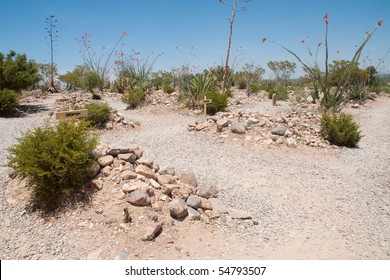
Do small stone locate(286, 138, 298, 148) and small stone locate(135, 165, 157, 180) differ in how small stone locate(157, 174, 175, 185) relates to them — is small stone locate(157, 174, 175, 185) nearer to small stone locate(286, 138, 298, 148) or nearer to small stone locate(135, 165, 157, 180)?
small stone locate(135, 165, 157, 180)

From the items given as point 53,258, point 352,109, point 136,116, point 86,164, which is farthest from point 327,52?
point 53,258

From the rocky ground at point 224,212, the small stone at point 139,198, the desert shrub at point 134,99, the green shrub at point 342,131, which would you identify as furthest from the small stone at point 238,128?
the desert shrub at point 134,99

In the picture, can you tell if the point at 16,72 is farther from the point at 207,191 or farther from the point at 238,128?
the point at 207,191

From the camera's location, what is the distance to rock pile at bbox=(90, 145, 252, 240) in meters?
3.80

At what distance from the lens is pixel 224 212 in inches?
158

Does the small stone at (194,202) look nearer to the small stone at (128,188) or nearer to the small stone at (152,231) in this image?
the small stone at (152,231)

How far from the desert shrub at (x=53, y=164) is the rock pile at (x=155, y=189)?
354 millimetres

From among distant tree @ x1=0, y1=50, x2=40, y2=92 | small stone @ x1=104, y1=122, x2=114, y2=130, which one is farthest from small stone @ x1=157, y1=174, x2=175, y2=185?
distant tree @ x1=0, y1=50, x2=40, y2=92

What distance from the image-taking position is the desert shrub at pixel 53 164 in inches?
148

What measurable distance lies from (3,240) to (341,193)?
5.32 meters

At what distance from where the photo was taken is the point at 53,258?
3.12 metres

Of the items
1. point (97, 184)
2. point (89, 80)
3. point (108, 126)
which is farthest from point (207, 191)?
point (89, 80)

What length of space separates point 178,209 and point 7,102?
930cm

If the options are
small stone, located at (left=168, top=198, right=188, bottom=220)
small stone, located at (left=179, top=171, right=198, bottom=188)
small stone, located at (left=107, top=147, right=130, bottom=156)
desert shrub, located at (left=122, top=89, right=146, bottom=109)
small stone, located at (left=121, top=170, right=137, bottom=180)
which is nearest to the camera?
small stone, located at (left=168, top=198, right=188, bottom=220)
